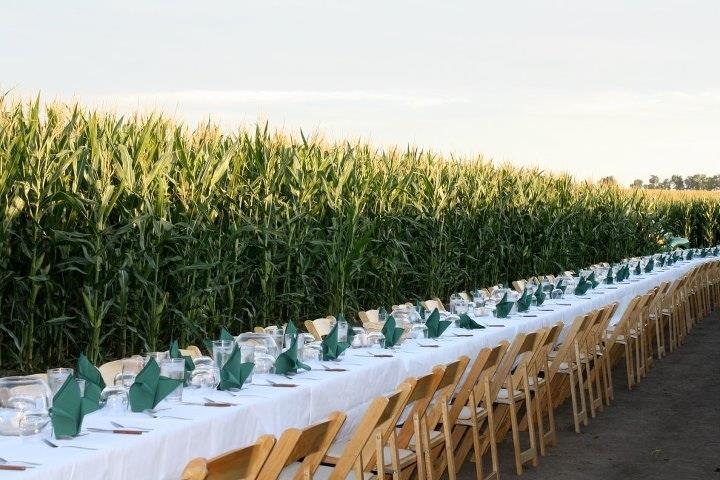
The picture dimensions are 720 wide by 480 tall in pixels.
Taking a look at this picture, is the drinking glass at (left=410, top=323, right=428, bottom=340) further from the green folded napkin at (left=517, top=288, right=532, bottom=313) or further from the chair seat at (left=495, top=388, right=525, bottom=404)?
the green folded napkin at (left=517, top=288, right=532, bottom=313)

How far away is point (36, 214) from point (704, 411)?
543 centimetres

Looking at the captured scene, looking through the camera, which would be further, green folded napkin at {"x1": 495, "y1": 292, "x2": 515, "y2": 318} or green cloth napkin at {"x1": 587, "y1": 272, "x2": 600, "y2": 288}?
green cloth napkin at {"x1": 587, "y1": 272, "x2": 600, "y2": 288}

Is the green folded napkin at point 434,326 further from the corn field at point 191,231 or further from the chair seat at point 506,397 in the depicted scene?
the corn field at point 191,231

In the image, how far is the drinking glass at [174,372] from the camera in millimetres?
3830

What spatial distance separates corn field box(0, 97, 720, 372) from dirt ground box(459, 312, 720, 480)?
2.89m

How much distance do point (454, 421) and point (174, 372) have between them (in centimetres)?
191

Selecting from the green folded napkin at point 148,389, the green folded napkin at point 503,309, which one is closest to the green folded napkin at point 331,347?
the green folded napkin at point 148,389

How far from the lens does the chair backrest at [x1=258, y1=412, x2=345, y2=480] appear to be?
3.08 metres

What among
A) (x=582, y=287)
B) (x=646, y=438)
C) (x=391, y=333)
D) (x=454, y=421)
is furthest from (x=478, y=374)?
(x=582, y=287)

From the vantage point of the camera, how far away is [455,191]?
13008 mm

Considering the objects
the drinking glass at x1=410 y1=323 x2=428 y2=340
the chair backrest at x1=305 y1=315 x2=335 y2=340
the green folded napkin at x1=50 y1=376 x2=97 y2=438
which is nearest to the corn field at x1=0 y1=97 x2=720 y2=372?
the chair backrest at x1=305 y1=315 x2=335 y2=340

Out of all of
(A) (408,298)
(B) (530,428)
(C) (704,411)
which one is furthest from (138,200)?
(A) (408,298)

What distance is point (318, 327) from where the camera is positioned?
6520mm

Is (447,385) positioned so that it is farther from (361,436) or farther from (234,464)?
(234,464)
